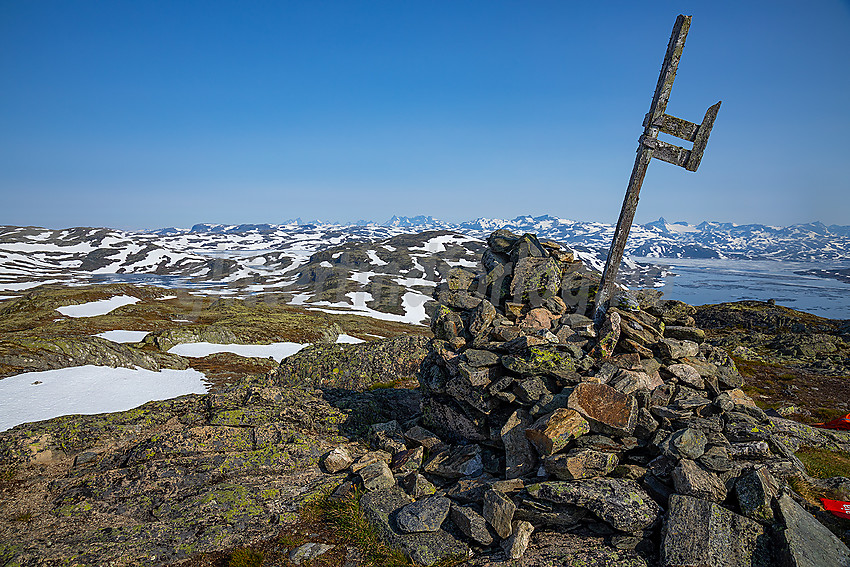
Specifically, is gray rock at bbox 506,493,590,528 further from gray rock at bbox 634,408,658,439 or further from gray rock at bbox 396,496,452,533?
gray rock at bbox 634,408,658,439

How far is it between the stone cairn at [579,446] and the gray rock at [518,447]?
0.03 meters

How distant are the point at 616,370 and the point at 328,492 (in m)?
8.29

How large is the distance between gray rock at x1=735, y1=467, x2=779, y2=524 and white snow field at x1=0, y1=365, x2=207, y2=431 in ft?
78.0

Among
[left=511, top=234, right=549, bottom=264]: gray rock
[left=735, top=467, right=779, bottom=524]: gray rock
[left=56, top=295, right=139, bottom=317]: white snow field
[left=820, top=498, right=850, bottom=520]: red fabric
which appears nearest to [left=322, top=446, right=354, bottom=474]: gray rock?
[left=511, top=234, right=549, bottom=264]: gray rock

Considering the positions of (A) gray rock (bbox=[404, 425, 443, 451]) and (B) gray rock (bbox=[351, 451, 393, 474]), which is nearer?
(B) gray rock (bbox=[351, 451, 393, 474])

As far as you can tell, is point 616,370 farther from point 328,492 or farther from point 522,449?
point 328,492

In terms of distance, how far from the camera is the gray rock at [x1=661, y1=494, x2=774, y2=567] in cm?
670

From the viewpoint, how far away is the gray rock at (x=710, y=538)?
22.0ft

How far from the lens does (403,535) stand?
8648 millimetres

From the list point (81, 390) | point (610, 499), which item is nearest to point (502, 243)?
point (610, 499)

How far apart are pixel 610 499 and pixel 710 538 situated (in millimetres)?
1598

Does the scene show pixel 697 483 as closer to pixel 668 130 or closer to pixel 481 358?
pixel 481 358

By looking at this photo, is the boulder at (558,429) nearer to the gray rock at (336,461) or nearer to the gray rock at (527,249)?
the gray rock at (336,461)

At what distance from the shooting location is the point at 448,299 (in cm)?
1471
